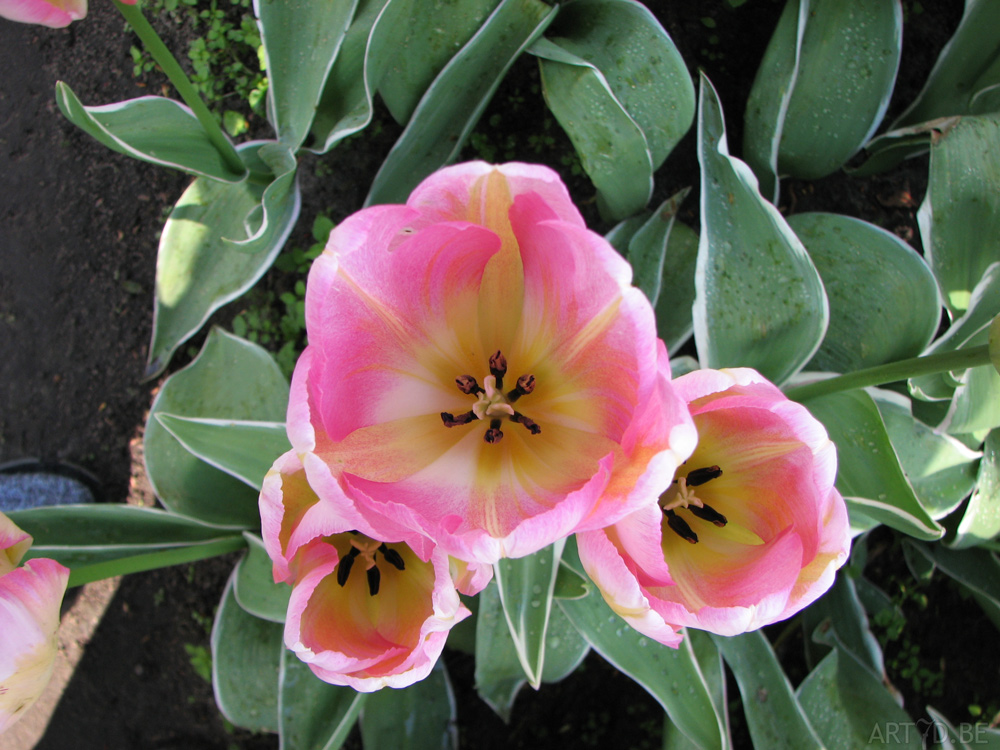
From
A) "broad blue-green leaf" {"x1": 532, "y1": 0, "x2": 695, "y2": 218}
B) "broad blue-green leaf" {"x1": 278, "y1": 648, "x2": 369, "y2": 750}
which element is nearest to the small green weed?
"broad blue-green leaf" {"x1": 532, "y1": 0, "x2": 695, "y2": 218}

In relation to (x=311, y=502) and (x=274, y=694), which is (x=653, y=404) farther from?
(x=274, y=694)

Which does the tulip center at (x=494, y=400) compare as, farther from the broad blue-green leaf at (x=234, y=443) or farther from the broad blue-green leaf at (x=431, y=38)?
the broad blue-green leaf at (x=431, y=38)

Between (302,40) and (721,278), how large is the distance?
76cm

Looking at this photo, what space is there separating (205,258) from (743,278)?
0.94 m

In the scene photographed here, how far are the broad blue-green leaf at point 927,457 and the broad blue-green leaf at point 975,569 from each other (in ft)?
1.07

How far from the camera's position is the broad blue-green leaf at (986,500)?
109cm

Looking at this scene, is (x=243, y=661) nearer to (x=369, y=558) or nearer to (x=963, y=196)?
(x=369, y=558)

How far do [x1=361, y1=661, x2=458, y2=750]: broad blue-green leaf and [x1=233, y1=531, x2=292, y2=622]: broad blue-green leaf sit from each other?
0.33m

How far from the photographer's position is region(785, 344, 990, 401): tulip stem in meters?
0.69

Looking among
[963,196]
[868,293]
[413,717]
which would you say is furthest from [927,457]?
[413,717]

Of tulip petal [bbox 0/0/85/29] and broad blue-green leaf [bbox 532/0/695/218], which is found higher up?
tulip petal [bbox 0/0/85/29]

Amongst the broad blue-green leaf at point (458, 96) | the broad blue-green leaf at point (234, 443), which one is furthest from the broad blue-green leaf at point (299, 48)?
the broad blue-green leaf at point (234, 443)

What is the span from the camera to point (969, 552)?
1.34 meters

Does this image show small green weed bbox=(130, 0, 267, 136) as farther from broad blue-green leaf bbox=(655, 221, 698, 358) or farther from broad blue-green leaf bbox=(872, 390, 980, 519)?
broad blue-green leaf bbox=(872, 390, 980, 519)
